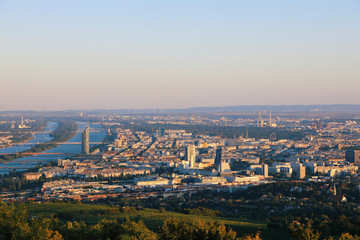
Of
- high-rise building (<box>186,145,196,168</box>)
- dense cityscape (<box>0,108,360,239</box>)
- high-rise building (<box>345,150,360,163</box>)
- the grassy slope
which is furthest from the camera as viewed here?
high-rise building (<box>345,150,360,163</box>)

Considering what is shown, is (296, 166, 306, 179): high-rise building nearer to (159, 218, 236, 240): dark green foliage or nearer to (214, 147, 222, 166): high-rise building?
(214, 147, 222, 166): high-rise building

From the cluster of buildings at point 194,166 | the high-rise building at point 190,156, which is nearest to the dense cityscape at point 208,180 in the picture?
the cluster of buildings at point 194,166

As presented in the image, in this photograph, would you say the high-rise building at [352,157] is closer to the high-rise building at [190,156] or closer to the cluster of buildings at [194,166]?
the cluster of buildings at [194,166]

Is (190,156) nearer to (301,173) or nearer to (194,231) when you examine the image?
(301,173)

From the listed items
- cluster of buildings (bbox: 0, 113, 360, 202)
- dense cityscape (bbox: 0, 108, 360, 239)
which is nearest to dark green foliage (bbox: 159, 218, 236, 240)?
dense cityscape (bbox: 0, 108, 360, 239)

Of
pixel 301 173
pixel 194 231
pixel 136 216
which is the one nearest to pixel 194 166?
pixel 301 173

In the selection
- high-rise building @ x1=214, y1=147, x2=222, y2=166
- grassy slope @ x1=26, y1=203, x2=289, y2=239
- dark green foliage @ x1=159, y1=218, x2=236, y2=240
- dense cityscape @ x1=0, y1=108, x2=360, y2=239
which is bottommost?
high-rise building @ x1=214, y1=147, x2=222, y2=166

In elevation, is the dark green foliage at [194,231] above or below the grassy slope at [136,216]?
above

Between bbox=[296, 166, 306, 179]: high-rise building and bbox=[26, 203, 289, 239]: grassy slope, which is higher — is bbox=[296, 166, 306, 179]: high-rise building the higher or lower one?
the lower one
